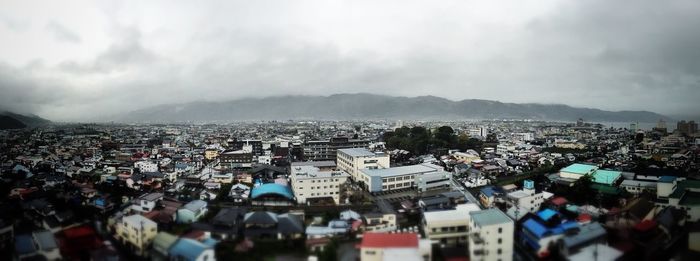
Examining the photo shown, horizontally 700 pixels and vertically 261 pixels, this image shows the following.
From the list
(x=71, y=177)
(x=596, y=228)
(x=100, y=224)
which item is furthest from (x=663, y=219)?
(x=71, y=177)

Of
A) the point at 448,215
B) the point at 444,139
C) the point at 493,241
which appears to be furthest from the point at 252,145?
the point at 493,241

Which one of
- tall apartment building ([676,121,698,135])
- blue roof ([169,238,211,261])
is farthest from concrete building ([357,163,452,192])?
tall apartment building ([676,121,698,135])

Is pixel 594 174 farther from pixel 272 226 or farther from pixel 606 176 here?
pixel 272 226

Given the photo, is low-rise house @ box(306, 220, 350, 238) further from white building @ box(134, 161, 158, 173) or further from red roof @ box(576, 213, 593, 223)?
white building @ box(134, 161, 158, 173)

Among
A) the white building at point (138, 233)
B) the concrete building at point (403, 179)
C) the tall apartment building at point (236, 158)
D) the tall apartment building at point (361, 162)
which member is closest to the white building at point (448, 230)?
the concrete building at point (403, 179)

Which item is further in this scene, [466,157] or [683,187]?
[466,157]

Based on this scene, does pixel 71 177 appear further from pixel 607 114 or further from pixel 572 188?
pixel 607 114

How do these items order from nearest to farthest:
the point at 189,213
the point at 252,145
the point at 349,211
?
the point at 189,213 < the point at 349,211 < the point at 252,145
